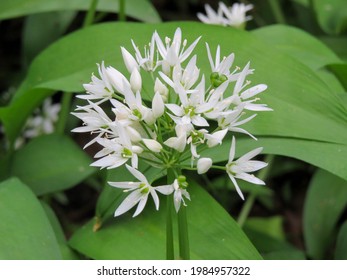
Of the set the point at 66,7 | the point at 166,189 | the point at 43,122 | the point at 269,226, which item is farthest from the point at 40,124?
the point at 166,189

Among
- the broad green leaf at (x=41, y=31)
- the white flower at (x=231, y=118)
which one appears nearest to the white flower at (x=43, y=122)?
the broad green leaf at (x=41, y=31)

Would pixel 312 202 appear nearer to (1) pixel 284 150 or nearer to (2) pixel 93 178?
(1) pixel 284 150

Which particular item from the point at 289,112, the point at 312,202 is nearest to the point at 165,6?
the point at 312,202

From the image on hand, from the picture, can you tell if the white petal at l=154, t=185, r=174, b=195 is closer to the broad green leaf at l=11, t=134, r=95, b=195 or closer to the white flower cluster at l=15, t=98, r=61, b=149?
the broad green leaf at l=11, t=134, r=95, b=195

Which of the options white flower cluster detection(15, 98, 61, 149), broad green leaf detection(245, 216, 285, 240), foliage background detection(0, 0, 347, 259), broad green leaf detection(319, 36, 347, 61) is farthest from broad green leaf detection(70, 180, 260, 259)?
broad green leaf detection(319, 36, 347, 61)

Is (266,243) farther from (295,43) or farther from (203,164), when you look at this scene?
(203,164)

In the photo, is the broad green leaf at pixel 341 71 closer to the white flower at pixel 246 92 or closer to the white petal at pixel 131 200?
the white flower at pixel 246 92
